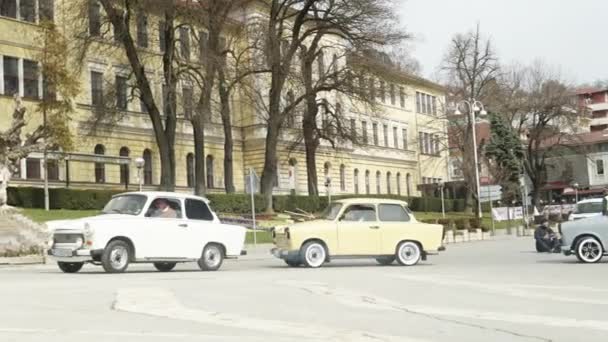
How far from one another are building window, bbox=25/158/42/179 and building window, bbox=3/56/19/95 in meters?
4.59

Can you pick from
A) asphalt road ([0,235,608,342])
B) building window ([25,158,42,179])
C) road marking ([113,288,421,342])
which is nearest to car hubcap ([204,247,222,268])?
asphalt road ([0,235,608,342])

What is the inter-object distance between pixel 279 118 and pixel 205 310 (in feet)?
135

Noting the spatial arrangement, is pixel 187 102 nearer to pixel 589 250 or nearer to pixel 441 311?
pixel 589 250

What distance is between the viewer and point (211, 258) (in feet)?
65.1

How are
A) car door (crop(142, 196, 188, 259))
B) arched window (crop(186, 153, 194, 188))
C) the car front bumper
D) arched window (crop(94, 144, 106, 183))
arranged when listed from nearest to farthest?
the car front bumper < car door (crop(142, 196, 188, 259)) < arched window (crop(94, 144, 106, 183)) < arched window (crop(186, 153, 194, 188))

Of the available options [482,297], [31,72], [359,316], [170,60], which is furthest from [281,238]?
[31,72]

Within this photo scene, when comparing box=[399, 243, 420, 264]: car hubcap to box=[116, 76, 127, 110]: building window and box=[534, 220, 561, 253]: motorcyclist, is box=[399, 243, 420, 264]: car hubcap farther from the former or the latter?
box=[116, 76, 127, 110]: building window

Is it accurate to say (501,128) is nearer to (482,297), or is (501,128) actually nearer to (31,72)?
(31,72)

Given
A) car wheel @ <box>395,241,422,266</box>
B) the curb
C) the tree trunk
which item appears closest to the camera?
car wheel @ <box>395,241,422,266</box>

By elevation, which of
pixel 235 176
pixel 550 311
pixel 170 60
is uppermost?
pixel 170 60

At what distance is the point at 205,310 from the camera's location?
10680 millimetres

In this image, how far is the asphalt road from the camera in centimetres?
867

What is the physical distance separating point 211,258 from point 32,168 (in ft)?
119

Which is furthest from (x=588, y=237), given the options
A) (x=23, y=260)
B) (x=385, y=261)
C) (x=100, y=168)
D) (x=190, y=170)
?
(x=190, y=170)
